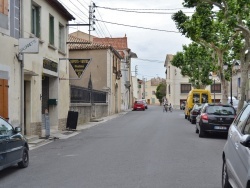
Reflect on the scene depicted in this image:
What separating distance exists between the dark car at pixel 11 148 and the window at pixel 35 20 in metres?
9.07

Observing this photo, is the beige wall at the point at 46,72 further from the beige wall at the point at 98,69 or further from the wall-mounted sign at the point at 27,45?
the beige wall at the point at 98,69

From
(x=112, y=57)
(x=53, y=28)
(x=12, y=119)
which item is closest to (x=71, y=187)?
(x=12, y=119)

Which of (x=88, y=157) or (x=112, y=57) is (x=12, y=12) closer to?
(x=88, y=157)

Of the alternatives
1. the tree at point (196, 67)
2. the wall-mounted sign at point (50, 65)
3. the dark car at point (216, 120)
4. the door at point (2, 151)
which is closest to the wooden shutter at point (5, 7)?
the wall-mounted sign at point (50, 65)

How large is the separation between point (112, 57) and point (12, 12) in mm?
30623

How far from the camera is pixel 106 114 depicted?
133ft

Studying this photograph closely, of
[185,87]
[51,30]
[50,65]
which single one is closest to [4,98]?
[50,65]

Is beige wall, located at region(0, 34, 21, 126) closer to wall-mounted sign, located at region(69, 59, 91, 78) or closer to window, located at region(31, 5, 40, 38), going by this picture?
window, located at region(31, 5, 40, 38)

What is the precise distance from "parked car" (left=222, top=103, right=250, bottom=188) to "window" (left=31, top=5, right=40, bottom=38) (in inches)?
513

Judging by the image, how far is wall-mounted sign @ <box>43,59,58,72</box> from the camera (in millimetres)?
19328

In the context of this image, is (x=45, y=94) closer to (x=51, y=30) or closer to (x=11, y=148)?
(x=51, y=30)

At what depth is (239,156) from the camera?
5.63 m

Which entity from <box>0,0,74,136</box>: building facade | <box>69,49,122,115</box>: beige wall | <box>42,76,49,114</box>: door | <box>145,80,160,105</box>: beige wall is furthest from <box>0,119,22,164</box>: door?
<box>145,80,160,105</box>: beige wall

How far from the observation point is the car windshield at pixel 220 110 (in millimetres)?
18102
